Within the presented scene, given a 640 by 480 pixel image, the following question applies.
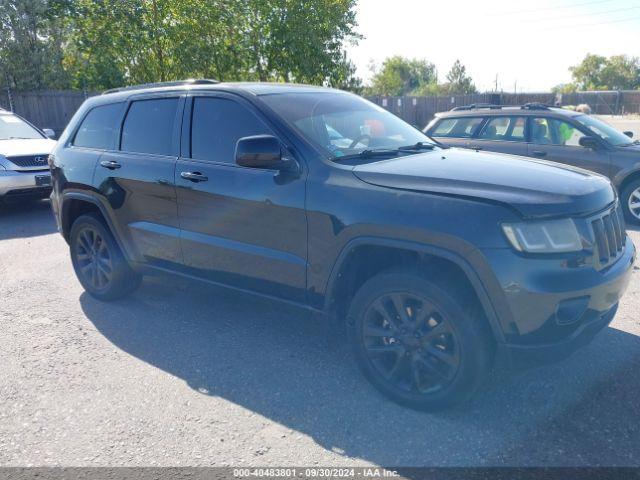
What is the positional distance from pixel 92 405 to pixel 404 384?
1.87 meters

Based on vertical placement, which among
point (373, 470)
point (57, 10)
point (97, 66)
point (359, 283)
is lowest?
point (373, 470)

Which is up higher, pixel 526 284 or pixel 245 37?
pixel 245 37

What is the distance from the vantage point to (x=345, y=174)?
3188 mm

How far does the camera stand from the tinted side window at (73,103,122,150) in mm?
4668

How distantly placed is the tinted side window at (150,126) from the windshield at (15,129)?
6661 millimetres

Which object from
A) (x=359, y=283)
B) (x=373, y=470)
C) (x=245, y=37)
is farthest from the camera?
(x=245, y=37)

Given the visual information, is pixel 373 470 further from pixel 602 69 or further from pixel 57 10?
pixel 602 69

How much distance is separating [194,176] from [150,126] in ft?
2.66

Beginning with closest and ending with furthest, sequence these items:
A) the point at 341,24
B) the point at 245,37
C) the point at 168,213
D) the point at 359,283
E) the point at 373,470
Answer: the point at 373,470 < the point at 359,283 < the point at 168,213 < the point at 245,37 < the point at 341,24

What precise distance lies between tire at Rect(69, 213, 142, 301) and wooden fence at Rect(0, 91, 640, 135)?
1483 cm

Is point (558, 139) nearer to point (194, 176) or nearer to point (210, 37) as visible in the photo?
point (194, 176)

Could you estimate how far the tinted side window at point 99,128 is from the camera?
4.67 meters

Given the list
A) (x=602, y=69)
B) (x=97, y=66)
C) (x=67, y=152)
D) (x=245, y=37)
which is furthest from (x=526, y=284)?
(x=602, y=69)

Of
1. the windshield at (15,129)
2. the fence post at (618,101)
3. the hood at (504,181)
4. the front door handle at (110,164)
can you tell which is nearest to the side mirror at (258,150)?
the hood at (504,181)
